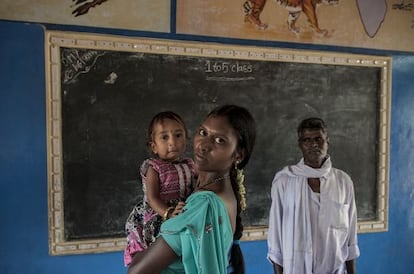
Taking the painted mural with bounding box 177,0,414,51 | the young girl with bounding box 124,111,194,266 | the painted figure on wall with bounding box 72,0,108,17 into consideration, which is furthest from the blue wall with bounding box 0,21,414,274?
the young girl with bounding box 124,111,194,266

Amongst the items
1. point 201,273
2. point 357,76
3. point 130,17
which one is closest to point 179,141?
point 201,273

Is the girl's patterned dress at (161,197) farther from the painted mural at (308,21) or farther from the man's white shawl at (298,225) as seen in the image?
the painted mural at (308,21)

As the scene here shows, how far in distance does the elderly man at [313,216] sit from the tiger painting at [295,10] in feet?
3.98

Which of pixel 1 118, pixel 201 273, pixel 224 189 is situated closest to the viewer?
pixel 201 273

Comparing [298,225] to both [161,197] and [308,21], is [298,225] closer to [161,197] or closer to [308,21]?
[161,197]

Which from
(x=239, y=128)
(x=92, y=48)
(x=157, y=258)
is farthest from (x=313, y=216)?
(x=92, y=48)

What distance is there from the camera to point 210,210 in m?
1.10

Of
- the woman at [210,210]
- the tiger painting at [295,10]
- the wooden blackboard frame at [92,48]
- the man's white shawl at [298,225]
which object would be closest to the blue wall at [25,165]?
the wooden blackboard frame at [92,48]

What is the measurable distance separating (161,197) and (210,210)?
0.72 metres

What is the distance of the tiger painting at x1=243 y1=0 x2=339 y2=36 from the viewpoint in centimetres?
317

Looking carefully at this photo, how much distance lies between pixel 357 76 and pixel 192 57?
55.1 inches

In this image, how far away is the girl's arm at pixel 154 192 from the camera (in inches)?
67.2

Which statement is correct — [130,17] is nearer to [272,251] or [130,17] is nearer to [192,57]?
[192,57]

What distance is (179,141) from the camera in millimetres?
1881
